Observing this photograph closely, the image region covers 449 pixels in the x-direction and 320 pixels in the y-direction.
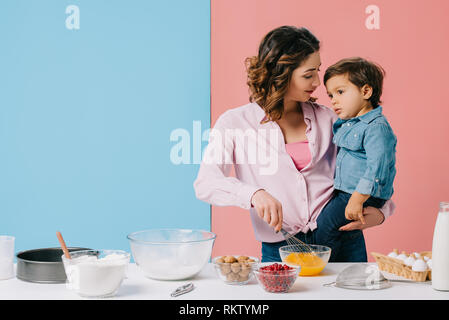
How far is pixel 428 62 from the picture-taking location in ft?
9.57

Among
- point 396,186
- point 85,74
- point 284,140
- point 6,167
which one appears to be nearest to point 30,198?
point 6,167

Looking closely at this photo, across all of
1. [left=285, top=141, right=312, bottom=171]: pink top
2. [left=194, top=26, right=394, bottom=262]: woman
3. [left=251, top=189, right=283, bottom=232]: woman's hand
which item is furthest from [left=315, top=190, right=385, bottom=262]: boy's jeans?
[left=251, top=189, right=283, bottom=232]: woman's hand

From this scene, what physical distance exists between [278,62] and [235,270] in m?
1.03

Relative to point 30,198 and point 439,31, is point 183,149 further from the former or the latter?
point 439,31

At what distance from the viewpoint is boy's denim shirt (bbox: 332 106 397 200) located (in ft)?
6.44

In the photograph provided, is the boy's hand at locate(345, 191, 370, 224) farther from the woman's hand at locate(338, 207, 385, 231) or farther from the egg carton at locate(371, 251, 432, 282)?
the egg carton at locate(371, 251, 432, 282)

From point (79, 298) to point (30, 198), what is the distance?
1922mm

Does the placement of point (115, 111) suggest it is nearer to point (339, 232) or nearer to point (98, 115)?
point (98, 115)

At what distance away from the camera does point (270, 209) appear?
167cm

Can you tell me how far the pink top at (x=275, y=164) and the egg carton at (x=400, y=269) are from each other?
49 centimetres

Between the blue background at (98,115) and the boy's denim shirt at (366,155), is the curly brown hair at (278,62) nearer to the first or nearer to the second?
the boy's denim shirt at (366,155)

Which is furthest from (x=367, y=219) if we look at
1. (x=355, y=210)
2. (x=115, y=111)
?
(x=115, y=111)
